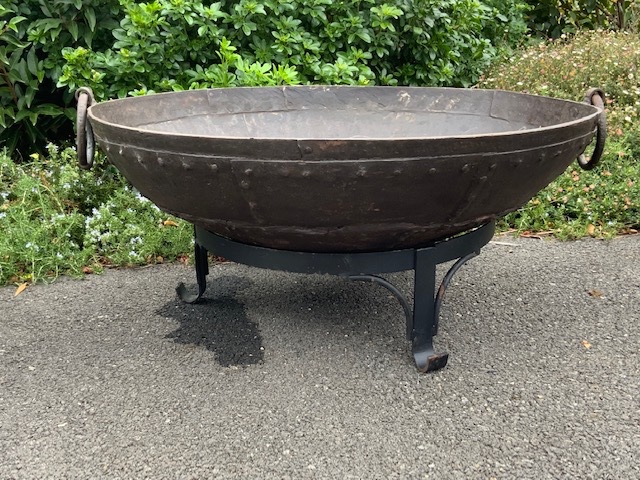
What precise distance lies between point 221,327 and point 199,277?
0.83 ft

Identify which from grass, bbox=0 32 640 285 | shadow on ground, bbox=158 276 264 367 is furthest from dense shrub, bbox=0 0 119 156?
shadow on ground, bbox=158 276 264 367

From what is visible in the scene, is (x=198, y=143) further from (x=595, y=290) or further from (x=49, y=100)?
(x=49, y=100)

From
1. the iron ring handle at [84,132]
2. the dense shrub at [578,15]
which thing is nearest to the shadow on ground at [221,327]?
the iron ring handle at [84,132]

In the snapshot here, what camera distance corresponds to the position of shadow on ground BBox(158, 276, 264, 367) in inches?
92.5

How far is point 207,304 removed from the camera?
109 inches

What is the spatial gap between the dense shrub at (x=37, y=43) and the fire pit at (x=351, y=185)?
1541 mm

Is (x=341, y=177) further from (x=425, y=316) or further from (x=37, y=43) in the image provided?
(x=37, y=43)

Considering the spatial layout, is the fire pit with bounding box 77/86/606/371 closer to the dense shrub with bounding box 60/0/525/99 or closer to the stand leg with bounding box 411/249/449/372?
the stand leg with bounding box 411/249/449/372

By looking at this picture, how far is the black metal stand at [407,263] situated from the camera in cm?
204

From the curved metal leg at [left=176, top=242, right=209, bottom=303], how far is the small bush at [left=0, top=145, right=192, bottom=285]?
55 cm

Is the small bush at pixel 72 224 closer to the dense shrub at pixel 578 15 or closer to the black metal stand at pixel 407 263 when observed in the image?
the black metal stand at pixel 407 263

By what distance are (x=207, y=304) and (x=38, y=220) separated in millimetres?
1274

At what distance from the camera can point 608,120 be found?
4.41 meters

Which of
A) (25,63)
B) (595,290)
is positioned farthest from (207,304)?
(25,63)
